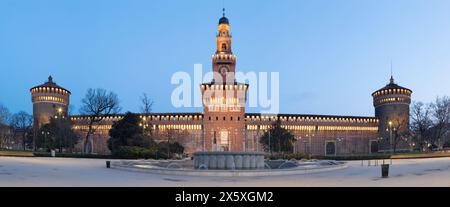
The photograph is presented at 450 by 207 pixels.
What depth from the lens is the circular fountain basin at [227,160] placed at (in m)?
27.4

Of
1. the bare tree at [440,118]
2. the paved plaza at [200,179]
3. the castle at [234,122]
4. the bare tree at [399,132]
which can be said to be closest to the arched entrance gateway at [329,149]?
the castle at [234,122]

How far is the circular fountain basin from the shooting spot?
27.4 m

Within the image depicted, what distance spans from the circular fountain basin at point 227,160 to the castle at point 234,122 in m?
50.7

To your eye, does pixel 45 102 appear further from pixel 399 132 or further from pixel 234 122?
pixel 399 132

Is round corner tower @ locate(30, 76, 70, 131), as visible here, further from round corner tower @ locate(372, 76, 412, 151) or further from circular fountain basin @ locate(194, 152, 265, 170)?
circular fountain basin @ locate(194, 152, 265, 170)

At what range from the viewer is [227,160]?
27.5 metres

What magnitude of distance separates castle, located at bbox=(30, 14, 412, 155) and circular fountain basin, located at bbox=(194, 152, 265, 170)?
50719 millimetres

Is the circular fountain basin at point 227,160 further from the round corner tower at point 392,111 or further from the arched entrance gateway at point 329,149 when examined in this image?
the round corner tower at point 392,111

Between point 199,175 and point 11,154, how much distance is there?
26298 mm

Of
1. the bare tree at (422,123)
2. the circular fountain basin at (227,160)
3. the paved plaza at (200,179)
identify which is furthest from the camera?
the bare tree at (422,123)

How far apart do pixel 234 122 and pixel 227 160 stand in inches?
2109

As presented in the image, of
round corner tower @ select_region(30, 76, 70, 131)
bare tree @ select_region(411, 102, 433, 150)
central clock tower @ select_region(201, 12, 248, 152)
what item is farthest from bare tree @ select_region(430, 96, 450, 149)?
round corner tower @ select_region(30, 76, 70, 131)
